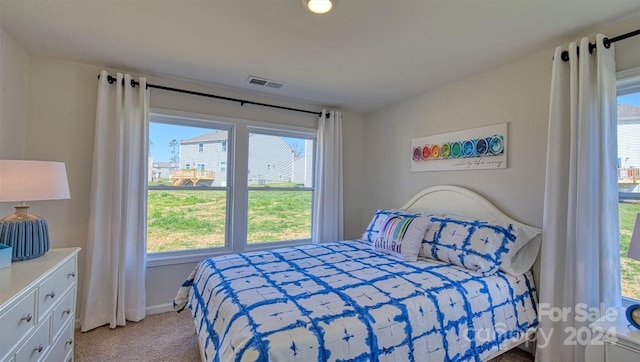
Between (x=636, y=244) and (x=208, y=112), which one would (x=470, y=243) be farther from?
(x=208, y=112)

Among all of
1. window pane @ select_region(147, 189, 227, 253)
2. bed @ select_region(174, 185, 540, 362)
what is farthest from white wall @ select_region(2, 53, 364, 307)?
bed @ select_region(174, 185, 540, 362)

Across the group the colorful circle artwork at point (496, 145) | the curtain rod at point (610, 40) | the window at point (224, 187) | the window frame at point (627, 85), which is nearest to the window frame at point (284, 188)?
the window at point (224, 187)

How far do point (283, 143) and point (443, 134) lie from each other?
185cm

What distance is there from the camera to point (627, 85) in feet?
6.24

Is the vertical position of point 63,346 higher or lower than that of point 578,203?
lower

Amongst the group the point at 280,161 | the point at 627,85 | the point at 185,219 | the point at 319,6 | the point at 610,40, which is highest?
the point at 319,6

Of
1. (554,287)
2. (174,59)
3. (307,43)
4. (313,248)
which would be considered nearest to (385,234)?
(313,248)

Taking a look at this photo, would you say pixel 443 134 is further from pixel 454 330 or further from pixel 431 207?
pixel 454 330

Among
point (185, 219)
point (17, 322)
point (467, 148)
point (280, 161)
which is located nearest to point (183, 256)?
point (185, 219)

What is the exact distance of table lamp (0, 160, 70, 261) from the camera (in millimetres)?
1581

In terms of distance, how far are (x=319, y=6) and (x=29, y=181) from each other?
1.91 m

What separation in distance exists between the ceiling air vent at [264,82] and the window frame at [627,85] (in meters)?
2.62

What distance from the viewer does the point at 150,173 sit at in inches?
116

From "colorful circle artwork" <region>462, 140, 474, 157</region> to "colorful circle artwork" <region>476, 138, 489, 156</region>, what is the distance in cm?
6
